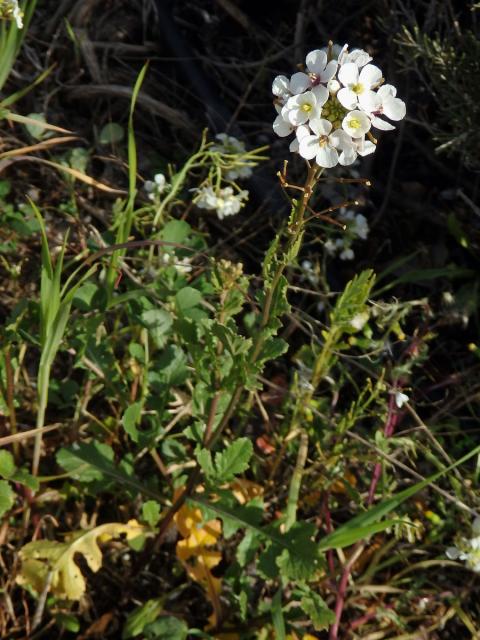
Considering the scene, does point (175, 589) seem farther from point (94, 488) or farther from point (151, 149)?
point (151, 149)

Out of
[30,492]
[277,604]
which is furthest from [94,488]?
[277,604]

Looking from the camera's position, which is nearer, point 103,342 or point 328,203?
point 103,342

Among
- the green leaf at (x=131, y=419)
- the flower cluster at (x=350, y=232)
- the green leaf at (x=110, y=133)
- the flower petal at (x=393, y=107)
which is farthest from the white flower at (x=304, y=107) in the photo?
the green leaf at (x=110, y=133)

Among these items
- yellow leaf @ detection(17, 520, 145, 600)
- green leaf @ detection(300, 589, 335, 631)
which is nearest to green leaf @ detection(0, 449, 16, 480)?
yellow leaf @ detection(17, 520, 145, 600)

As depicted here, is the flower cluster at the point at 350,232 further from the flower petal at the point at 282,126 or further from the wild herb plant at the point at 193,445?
the flower petal at the point at 282,126

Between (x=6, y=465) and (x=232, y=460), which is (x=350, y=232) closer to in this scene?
(x=232, y=460)

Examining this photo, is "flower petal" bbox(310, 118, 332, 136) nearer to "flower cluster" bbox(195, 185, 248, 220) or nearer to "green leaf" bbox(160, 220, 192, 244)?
"green leaf" bbox(160, 220, 192, 244)

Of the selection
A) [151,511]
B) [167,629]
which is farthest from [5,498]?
[167,629]
